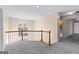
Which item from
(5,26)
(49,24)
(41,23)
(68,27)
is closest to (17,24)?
(5,26)

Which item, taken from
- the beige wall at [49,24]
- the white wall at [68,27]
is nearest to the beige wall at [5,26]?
the beige wall at [49,24]

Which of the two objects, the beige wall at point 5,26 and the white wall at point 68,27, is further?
the white wall at point 68,27

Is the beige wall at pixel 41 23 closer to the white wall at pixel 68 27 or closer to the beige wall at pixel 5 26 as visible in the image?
the beige wall at pixel 5 26

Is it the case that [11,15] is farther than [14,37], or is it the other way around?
[14,37]

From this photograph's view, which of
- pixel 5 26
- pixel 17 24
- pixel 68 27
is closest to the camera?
pixel 17 24

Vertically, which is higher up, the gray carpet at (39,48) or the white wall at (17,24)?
the white wall at (17,24)

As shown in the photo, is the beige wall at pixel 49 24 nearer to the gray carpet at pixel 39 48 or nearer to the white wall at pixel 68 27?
the gray carpet at pixel 39 48

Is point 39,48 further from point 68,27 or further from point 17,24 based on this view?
point 68,27

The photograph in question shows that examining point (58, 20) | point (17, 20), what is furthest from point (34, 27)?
point (58, 20)

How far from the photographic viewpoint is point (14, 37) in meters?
2.49

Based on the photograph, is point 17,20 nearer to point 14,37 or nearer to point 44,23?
point 14,37

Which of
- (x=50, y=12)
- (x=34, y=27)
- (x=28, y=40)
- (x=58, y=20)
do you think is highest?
(x=50, y=12)

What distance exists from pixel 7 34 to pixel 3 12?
0.48 meters

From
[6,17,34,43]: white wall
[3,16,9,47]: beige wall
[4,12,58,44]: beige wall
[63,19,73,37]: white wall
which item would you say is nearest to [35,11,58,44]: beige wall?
[4,12,58,44]: beige wall
